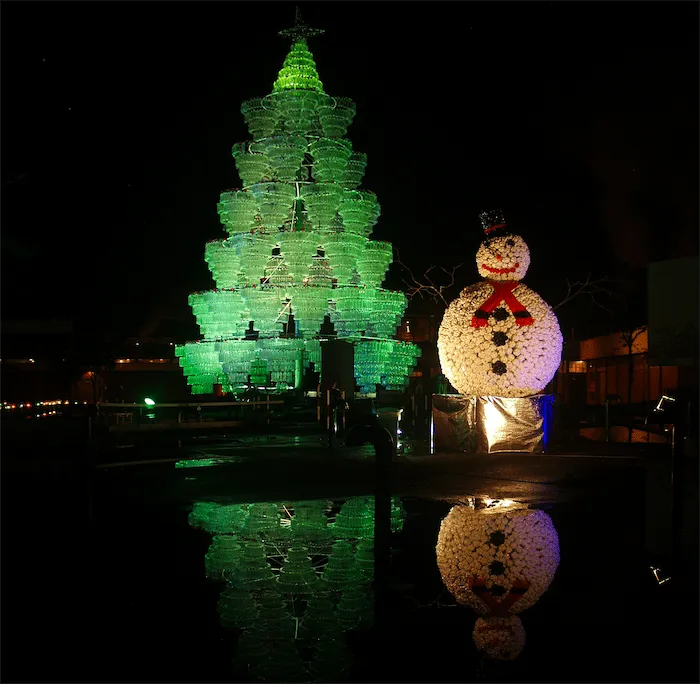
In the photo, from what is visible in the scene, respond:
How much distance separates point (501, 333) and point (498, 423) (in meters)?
1.47

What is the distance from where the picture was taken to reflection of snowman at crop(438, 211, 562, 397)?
13164mm

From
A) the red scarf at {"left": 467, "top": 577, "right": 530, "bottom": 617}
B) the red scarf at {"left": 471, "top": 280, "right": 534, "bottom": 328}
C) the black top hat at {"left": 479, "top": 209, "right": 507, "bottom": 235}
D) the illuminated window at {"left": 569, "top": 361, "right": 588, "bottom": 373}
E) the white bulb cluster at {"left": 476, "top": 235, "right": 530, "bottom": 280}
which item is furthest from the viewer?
the illuminated window at {"left": 569, "top": 361, "right": 588, "bottom": 373}

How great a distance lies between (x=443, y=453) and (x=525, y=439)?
4.40 ft

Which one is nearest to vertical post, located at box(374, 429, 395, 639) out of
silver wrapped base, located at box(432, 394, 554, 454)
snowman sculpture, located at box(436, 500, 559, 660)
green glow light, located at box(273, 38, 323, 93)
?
snowman sculpture, located at box(436, 500, 559, 660)

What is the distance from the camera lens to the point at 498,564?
20.4 ft

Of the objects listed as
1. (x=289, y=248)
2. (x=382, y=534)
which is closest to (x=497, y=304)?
(x=382, y=534)

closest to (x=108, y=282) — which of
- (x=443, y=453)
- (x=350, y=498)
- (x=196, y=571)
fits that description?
(x=443, y=453)

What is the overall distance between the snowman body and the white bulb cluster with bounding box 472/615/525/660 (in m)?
8.54

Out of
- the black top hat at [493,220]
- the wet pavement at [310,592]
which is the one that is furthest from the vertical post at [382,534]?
the black top hat at [493,220]

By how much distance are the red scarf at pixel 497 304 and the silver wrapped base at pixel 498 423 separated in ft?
4.05

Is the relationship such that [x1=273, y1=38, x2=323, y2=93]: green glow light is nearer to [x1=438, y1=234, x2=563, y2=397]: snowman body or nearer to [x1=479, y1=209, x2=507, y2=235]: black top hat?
[x1=479, y1=209, x2=507, y2=235]: black top hat

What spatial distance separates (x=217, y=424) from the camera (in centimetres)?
2331

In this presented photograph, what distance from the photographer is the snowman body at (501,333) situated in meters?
13.2

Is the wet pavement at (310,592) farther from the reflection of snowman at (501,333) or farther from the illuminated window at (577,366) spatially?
the illuminated window at (577,366)
